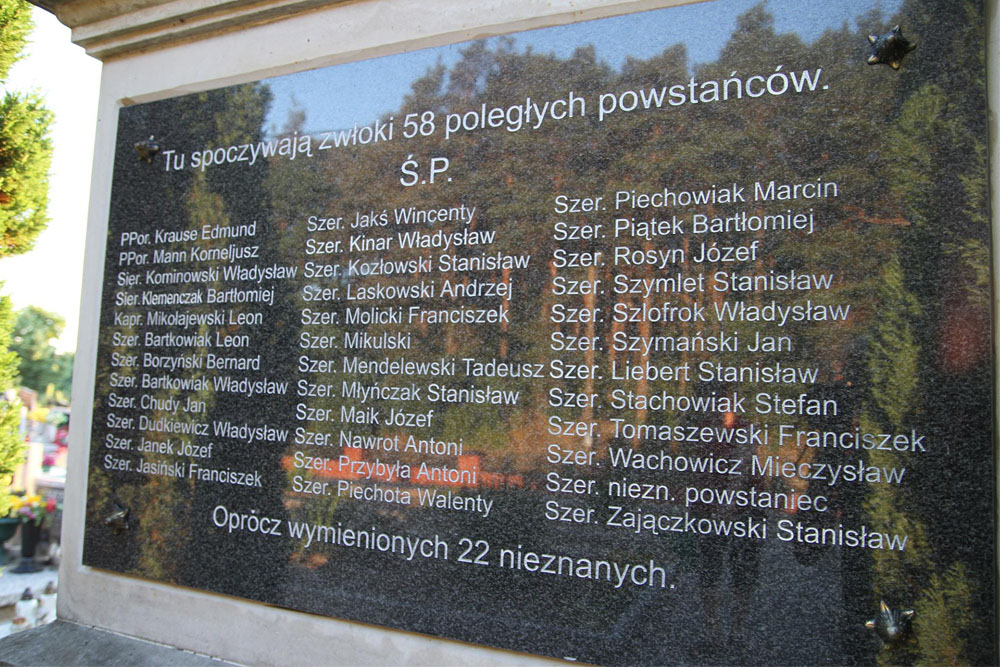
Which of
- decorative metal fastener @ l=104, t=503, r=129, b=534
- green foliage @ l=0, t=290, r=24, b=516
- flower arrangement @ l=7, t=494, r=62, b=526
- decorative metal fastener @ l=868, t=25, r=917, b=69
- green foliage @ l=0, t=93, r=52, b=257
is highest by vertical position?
green foliage @ l=0, t=93, r=52, b=257

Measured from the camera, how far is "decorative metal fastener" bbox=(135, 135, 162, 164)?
3.06 metres

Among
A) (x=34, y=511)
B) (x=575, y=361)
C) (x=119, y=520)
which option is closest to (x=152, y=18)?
(x=119, y=520)

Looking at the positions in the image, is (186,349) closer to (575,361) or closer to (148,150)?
(148,150)

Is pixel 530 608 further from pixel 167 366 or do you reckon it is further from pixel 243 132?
pixel 243 132

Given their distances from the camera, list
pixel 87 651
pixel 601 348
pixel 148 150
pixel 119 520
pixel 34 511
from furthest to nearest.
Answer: pixel 34 511 → pixel 148 150 → pixel 119 520 → pixel 87 651 → pixel 601 348

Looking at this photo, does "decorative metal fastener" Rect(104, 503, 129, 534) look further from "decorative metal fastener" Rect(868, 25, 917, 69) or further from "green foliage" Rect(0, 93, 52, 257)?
"decorative metal fastener" Rect(868, 25, 917, 69)

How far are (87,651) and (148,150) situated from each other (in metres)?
2.25

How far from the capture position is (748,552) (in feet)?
6.40

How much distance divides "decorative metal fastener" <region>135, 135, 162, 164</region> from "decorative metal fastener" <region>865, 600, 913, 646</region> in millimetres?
3408

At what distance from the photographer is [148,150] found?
3.07 metres

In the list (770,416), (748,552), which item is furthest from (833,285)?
(748,552)

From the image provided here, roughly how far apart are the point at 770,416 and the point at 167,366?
2.50 metres

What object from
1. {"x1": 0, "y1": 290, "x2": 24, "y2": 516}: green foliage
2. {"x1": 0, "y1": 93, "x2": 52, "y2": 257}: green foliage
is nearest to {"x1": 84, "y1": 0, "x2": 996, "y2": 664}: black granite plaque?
{"x1": 0, "y1": 290, "x2": 24, "y2": 516}: green foliage

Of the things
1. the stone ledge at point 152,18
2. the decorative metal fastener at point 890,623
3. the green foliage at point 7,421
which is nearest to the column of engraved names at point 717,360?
the decorative metal fastener at point 890,623
